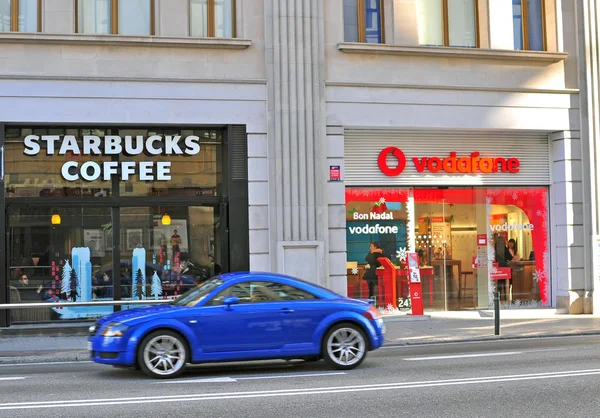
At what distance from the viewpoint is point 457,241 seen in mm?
20891

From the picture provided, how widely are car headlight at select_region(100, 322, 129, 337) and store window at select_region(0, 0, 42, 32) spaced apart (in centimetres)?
984

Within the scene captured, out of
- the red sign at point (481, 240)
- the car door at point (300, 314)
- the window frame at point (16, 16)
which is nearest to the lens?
the car door at point (300, 314)

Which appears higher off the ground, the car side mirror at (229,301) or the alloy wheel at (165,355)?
the car side mirror at (229,301)

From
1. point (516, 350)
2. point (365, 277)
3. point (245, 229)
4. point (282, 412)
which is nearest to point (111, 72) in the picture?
point (245, 229)

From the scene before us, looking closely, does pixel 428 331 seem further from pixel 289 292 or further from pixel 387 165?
pixel 289 292

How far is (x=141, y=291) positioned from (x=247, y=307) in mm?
8217

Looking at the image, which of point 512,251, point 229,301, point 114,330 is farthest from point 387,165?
point 114,330

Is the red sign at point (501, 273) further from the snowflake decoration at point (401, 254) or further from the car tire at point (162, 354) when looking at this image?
the car tire at point (162, 354)

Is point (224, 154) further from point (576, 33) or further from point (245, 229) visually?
point (576, 33)

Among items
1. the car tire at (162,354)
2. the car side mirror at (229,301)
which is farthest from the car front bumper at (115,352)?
the car side mirror at (229,301)

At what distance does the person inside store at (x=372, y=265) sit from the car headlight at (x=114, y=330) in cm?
1005

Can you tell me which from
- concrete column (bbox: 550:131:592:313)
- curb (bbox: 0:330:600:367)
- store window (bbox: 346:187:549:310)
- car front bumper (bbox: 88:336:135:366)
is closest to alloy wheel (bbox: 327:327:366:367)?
car front bumper (bbox: 88:336:135:366)

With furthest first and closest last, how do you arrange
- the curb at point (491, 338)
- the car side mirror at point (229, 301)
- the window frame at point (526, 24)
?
the window frame at point (526, 24)
the curb at point (491, 338)
the car side mirror at point (229, 301)

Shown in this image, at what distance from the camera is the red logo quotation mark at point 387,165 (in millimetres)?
20094
